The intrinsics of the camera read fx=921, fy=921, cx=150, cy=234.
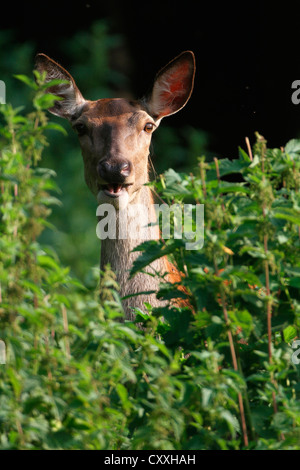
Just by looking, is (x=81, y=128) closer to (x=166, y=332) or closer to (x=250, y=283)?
(x=166, y=332)

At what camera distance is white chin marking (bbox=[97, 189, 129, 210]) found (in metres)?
5.13

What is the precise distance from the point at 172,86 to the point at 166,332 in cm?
299

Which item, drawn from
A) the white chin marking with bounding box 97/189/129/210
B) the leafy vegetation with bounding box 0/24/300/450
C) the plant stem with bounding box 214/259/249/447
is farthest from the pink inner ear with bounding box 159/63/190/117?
the plant stem with bounding box 214/259/249/447

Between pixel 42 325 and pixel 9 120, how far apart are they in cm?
65

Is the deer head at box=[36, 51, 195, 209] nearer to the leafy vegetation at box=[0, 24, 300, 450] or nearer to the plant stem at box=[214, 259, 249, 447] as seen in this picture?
the leafy vegetation at box=[0, 24, 300, 450]

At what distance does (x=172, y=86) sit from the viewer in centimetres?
608

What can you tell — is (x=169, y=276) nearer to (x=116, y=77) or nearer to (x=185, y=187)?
(x=185, y=187)

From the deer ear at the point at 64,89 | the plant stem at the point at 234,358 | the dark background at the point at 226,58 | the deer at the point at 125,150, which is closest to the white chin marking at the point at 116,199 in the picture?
the deer at the point at 125,150

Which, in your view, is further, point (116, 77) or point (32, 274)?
point (116, 77)

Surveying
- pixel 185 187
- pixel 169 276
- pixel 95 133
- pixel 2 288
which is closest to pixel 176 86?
pixel 95 133

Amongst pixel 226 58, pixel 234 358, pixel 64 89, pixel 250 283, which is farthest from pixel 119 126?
pixel 226 58

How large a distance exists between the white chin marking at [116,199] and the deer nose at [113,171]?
0.27 ft
